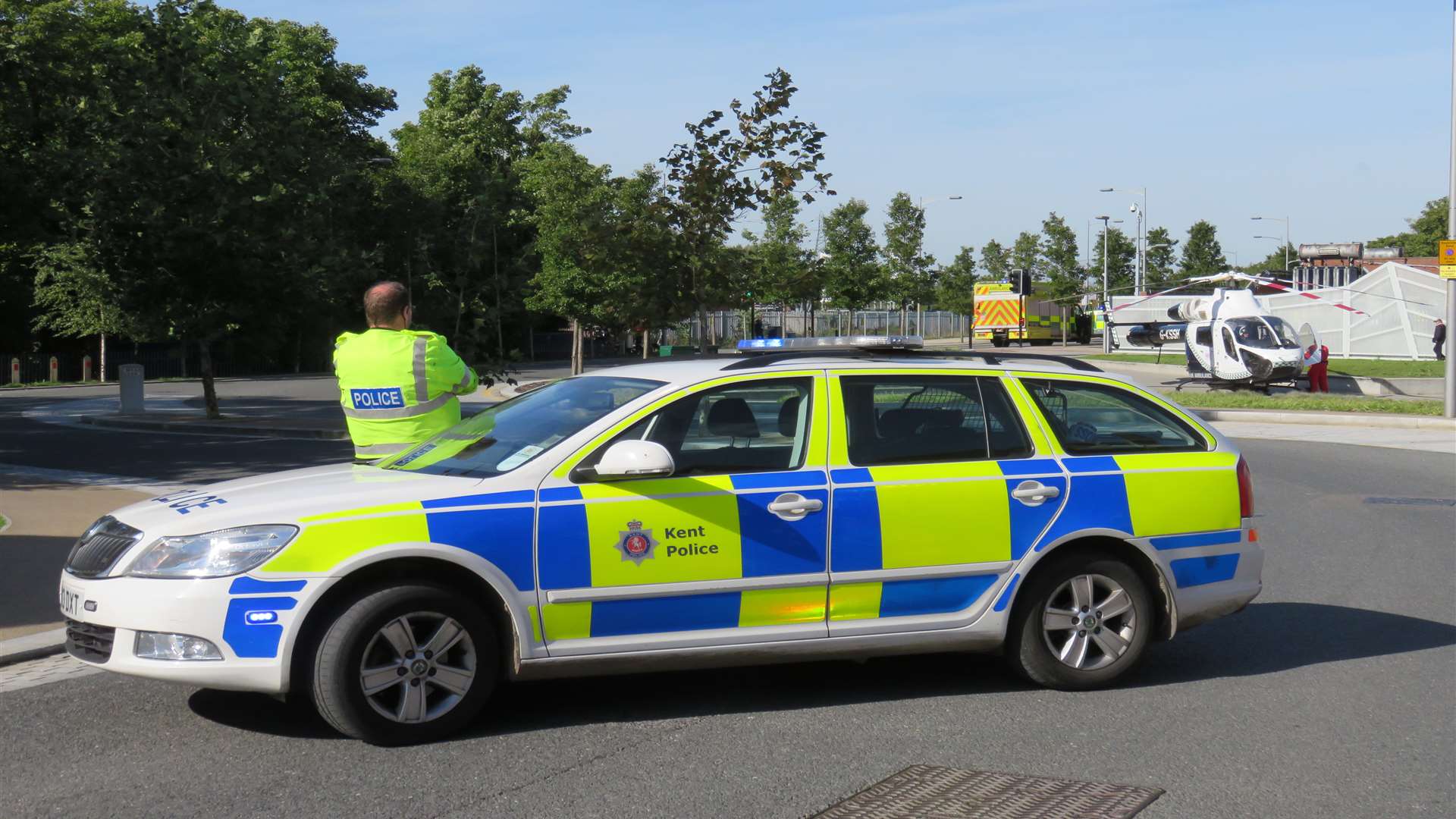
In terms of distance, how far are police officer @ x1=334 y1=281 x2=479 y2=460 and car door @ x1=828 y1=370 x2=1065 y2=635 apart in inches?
80.2

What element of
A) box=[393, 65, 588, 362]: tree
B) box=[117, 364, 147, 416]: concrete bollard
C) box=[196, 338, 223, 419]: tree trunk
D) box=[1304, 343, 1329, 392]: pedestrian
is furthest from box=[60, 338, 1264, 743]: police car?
box=[393, 65, 588, 362]: tree

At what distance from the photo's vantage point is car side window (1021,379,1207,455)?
6379 millimetres

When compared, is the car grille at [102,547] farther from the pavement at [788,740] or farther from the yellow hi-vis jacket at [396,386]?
the yellow hi-vis jacket at [396,386]

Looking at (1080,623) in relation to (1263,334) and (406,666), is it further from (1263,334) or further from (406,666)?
(1263,334)

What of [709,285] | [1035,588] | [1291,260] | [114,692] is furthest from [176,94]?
[1291,260]

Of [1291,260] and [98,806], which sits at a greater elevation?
[1291,260]

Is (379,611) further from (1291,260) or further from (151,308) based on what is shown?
(1291,260)

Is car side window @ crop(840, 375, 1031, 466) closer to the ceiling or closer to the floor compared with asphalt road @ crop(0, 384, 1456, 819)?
closer to the ceiling

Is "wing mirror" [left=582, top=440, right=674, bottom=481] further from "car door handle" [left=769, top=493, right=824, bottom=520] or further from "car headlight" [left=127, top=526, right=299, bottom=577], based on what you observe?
"car headlight" [left=127, top=526, right=299, bottom=577]

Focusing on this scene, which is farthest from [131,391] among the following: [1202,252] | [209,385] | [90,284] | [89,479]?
[1202,252]

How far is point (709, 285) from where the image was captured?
20.1m

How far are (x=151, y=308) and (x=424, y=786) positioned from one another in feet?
74.4

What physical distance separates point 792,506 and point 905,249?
193 feet

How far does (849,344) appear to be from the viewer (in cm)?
666
